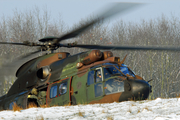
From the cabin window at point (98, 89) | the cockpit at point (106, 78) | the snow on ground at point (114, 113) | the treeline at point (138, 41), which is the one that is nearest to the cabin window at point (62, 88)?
the cockpit at point (106, 78)

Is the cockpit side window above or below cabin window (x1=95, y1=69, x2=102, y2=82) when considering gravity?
below

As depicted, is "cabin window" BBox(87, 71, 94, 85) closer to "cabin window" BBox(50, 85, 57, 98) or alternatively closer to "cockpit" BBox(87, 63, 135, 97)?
"cockpit" BBox(87, 63, 135, 97)

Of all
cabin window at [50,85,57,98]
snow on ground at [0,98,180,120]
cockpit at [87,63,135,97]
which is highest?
cockpit at [87,63,135,97]

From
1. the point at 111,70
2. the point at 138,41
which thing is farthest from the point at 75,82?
the point at 138,41

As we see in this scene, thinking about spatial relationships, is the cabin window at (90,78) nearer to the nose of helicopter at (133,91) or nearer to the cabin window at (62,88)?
the cabin window at (62,88)

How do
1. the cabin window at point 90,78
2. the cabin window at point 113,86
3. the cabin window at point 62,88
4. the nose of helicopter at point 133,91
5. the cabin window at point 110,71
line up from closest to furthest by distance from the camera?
the nose of helicopter at point 133,91
the cabin window at point 113,86
the cabin window at point 110,71
the cabin window at point 90,78
the cabin window at point 62,88

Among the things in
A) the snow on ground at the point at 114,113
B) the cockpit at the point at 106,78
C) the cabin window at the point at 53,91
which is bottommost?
the snow on ground at the point at 114,113

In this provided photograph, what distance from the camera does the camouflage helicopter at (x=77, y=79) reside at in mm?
8031

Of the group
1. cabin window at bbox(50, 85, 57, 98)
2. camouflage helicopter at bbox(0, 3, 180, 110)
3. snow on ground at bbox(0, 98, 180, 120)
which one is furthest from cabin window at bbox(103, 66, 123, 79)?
cabin window at bbox(50, 85, 57, 98)

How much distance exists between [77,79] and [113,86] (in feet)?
4.95

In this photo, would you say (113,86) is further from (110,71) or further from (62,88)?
(62,88)

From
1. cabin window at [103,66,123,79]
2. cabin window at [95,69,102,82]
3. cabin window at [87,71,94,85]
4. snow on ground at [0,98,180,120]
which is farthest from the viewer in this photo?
cabin window at [87,71,94,85]

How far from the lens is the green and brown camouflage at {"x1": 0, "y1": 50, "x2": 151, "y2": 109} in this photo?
26.5 ft

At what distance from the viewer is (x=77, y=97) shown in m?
8.75
